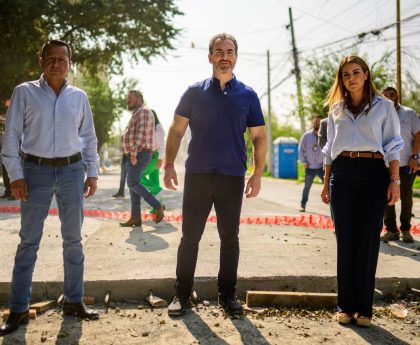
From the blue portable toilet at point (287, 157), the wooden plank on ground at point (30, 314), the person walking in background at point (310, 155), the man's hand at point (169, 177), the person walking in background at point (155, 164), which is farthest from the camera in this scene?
the blue portable toilet at point (287, 157)

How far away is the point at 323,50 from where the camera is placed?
23.5 m

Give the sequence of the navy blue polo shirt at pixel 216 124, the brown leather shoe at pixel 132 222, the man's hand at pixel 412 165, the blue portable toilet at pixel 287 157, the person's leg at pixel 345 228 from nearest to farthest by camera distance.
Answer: the person's leg at pixel 345 228
the navy blue polo shirt at pixel 216 124
the man's hand at pixel 412 165
the brown leather shoe at pixel 132 222
the blue portable toilet at pixel 287 157

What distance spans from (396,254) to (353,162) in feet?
8.09

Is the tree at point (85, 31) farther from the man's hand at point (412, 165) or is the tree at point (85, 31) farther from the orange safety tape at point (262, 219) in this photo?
the man's hand at point (412, 165)

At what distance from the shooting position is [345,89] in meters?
3.43

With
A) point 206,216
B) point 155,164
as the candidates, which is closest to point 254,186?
point 206,216

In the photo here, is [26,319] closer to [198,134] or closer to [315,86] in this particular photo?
[198,134]

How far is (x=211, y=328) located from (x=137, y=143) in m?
3.99

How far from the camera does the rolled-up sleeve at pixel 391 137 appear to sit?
3.21 m

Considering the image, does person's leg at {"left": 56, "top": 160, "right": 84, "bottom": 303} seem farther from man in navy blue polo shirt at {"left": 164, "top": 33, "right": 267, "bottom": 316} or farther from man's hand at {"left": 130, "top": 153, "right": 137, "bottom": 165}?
man's hand at {"left": 130, "top": 153, "right": 137, "bottom": 165}

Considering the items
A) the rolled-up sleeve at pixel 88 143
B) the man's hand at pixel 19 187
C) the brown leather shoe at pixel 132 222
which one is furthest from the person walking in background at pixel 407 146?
the man's hand at pixel 19 187

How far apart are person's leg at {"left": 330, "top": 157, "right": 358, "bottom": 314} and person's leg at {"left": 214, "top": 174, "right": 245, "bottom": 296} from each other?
0.74 m

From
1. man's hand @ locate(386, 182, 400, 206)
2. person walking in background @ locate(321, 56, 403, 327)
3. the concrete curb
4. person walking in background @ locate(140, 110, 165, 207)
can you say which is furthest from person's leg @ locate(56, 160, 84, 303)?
person walking in background @ locate(140, 110, 165, 207)

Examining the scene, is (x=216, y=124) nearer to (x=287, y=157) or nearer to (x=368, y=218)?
(x=368, y=218)
